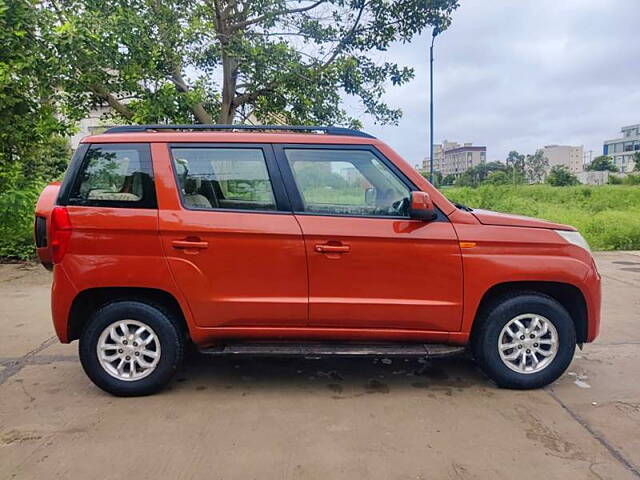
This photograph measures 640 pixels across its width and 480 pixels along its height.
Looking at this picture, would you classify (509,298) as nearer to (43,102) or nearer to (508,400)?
(508,400)

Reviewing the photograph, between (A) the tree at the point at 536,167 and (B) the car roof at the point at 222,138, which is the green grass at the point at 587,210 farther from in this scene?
(A) the tree at the point at 536,167

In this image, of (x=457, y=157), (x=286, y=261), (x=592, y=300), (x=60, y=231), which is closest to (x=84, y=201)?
(x=60, y=231)

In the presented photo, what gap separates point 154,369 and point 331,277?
4.84 ft

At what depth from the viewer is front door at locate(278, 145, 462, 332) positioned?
11.3 ft

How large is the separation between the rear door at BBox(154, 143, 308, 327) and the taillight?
0.67m

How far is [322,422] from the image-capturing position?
3189 mm

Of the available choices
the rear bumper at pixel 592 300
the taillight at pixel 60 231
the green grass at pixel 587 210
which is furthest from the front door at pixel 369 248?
the green grass at pixel 587 210

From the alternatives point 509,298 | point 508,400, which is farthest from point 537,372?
point 509,298

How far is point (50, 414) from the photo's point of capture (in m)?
3.33

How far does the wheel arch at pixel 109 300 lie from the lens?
3.54 meters

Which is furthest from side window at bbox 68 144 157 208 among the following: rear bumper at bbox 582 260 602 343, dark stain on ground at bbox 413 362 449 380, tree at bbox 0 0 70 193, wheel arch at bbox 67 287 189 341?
tree at bbox 0 0 70 193

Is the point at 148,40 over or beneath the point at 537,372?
over

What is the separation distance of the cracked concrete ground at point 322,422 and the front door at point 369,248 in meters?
0.61

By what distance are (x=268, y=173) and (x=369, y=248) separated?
935 millimetres
